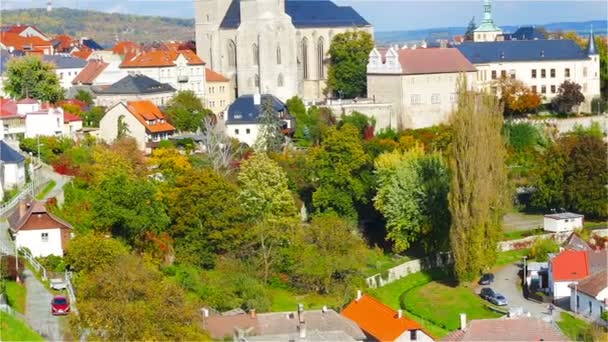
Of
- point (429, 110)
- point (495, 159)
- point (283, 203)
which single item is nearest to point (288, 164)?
point (283, 203)

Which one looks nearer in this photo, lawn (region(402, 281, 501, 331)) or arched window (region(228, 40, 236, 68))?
lawn (region(402, 281, 501, 331))

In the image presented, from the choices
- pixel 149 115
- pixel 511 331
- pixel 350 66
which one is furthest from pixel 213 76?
pixel 511 331

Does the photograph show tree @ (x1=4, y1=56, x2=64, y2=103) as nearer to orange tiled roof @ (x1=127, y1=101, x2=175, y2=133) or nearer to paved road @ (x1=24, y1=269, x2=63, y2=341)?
orange tiled roof @ (x1=127, y1=101, x2=175, y2=133)

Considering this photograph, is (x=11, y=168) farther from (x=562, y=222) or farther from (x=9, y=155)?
(x=562, y=222)

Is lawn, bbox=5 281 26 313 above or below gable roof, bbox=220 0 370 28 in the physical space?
below

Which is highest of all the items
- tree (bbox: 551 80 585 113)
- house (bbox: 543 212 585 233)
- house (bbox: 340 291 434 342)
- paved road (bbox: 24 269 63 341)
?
tree (bbox: 551 80 585 113)

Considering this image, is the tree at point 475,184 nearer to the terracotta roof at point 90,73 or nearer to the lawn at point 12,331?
the lawn at point 12,331

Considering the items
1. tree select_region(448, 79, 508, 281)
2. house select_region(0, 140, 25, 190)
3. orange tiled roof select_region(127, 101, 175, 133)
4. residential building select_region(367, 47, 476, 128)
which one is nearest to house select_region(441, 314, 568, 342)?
tree select_region(448, 79, 508, 281)
